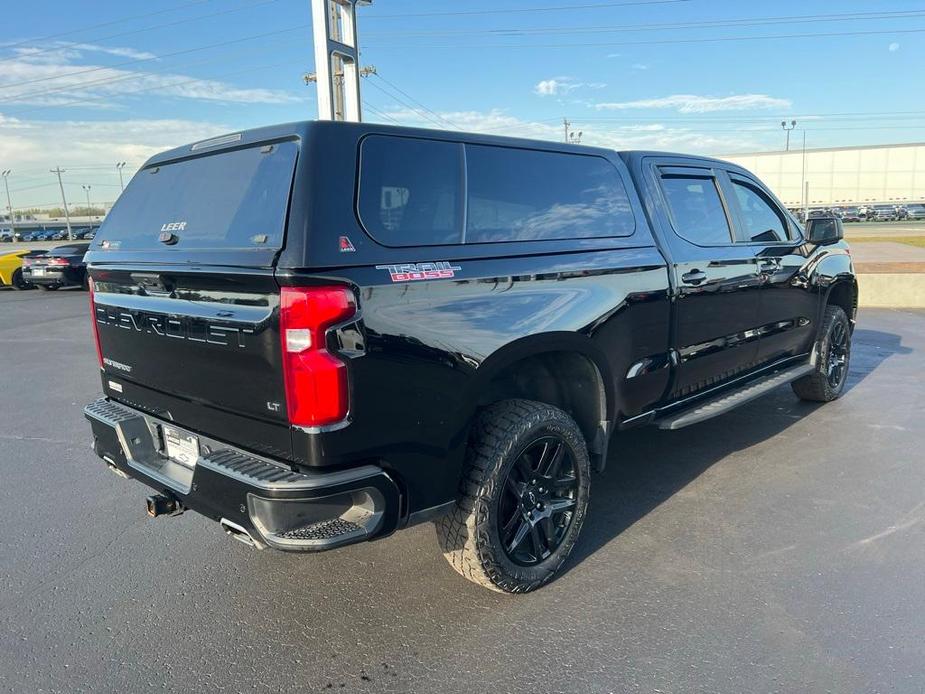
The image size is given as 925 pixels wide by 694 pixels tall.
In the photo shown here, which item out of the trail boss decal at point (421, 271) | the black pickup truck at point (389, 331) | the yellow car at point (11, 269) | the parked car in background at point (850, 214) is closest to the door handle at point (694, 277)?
the black pickup truck at point (389, 331)

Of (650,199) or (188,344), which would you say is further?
(650,199)

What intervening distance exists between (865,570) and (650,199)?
2204 mm

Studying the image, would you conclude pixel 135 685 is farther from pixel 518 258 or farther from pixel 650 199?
pixel 650 199

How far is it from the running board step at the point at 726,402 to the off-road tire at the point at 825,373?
51 centimetres

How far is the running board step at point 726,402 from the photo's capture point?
402 cm

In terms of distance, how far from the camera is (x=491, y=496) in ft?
9.27

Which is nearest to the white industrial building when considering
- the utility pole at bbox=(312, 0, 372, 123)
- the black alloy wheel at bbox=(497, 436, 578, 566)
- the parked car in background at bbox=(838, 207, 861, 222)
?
the parked car in background at bbox=(838, 207, 861, 222)

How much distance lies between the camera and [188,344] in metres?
2.71

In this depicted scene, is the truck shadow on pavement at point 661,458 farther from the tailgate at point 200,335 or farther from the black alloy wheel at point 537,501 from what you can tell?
the tailgate at point 200,335

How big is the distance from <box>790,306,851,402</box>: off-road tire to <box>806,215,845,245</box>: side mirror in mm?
809

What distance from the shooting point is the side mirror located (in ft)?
16.8

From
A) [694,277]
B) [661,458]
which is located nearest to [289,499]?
[694,277]

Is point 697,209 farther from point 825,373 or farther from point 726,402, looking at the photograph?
point 825,373

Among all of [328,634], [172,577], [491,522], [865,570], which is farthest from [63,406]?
[865,570]
